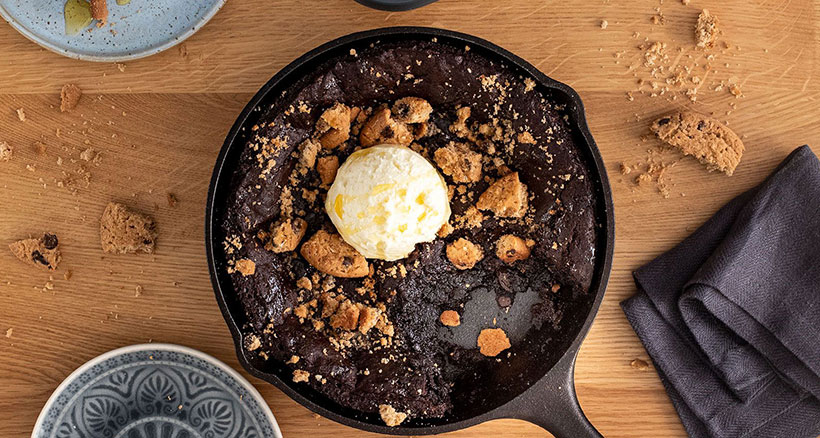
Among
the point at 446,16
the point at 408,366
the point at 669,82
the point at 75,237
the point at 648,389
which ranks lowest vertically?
the point at 648,389

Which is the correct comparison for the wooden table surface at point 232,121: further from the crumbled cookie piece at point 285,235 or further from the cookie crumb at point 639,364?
the crumbled cookie piece at point 285,235

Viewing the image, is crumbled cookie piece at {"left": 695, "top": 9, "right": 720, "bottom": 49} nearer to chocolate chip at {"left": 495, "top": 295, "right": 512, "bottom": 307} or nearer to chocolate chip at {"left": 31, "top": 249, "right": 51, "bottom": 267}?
chocolate chip at {"left": 495, "top": 295, "right": 512, "bottom": 307}

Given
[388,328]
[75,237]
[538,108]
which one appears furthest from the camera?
[75,237]

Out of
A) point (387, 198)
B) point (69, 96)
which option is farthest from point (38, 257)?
point (387, 198)

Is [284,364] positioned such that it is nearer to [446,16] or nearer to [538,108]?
[538,108]

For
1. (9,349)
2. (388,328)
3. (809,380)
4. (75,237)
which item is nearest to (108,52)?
(75,237)

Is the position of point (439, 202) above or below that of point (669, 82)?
below

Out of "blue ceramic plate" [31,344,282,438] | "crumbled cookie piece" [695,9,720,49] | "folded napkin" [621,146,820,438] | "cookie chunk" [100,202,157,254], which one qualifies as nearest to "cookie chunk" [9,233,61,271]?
"cookie chunk" [100,202,157,254]
